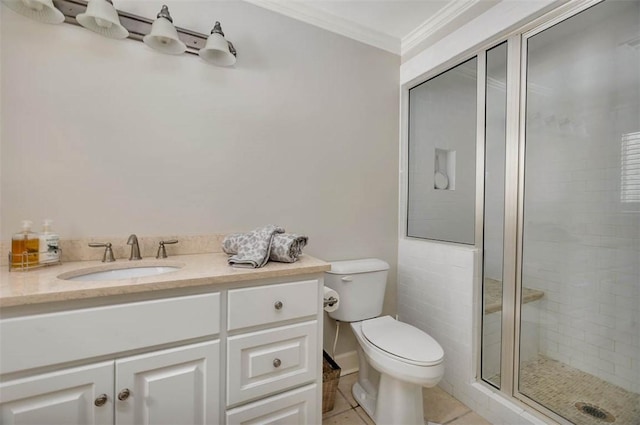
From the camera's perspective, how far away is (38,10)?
3.86ft

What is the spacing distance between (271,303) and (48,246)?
90cm

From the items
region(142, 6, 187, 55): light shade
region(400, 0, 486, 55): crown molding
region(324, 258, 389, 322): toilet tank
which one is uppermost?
region(400, 0, 486, 55): crown molding

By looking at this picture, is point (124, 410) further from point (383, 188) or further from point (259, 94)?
point (383, 188)

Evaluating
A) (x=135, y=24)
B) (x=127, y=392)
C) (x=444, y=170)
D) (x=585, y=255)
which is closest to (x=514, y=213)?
(x=585, y=255)

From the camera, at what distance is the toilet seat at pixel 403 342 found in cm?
127

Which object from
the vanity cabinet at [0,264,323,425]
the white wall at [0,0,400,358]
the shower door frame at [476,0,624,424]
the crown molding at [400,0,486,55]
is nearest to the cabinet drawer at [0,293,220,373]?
the vanity cabinet at [0,264,323,425]

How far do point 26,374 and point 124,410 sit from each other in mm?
293

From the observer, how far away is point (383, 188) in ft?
6.78

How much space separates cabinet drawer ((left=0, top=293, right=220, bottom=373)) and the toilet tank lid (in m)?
0.80

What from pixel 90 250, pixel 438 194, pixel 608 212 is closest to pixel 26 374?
pixel 90 250

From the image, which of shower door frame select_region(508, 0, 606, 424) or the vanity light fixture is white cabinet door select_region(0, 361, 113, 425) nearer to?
the vanity light fixture

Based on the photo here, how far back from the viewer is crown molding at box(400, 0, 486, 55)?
1.63 m

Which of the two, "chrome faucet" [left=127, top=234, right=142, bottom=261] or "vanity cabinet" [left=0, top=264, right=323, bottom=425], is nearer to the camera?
"vanity cabinet" [left=0, top=264, right=323, bottom=425]

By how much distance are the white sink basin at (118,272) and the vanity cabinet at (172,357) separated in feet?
1.02
